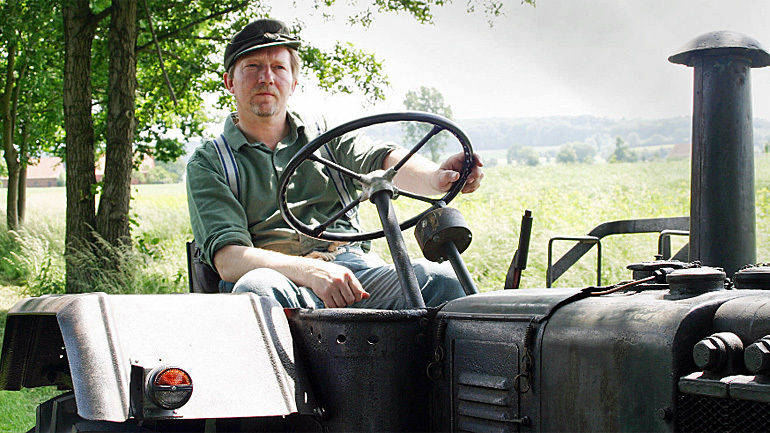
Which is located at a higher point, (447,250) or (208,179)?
(208,179)

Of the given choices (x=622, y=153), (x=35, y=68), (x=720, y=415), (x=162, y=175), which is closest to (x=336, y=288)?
(x=720, y=415)

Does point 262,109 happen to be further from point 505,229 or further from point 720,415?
point 505,229

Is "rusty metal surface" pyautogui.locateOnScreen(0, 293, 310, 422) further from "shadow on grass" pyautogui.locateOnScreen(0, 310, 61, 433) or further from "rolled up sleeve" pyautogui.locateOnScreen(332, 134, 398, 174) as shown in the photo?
"shadow on grass" pyautogui.locateOnScreen(0, 310, 61, 433)

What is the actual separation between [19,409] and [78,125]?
14.4 feet

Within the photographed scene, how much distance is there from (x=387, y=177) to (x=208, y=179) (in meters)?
0.73

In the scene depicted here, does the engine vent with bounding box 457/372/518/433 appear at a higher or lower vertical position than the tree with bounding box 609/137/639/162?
lower

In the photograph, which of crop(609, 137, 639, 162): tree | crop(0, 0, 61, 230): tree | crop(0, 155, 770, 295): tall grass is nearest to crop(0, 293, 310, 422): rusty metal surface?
crop(0, 155, 770, 295): tall grass

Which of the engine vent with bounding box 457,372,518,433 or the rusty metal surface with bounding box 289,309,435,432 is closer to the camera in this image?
the engine vent with bounding box 457,372,518,433

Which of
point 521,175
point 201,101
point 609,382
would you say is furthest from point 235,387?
point 521,175

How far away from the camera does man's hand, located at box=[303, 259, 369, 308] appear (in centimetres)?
241

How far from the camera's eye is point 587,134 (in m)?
22.3

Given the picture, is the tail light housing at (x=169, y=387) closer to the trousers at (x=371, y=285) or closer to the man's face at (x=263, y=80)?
the trousers at (x=371, y=285)

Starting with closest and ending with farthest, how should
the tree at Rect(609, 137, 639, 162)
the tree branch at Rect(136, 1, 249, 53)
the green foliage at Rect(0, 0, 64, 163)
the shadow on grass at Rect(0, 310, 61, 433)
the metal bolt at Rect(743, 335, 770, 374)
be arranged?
the metal bolt at Rect(743, 335, 770, 374) → the shadow on grass at Rect(0, 310, 61, 433) → the green foliage at Rect(0, 0, 64, 163) → the tree branch at Rect(136, 1, 249, 53) → the tree at Rect(609, 137, 639, 162)

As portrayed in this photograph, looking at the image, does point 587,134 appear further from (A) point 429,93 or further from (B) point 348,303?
(B) point 348,303
